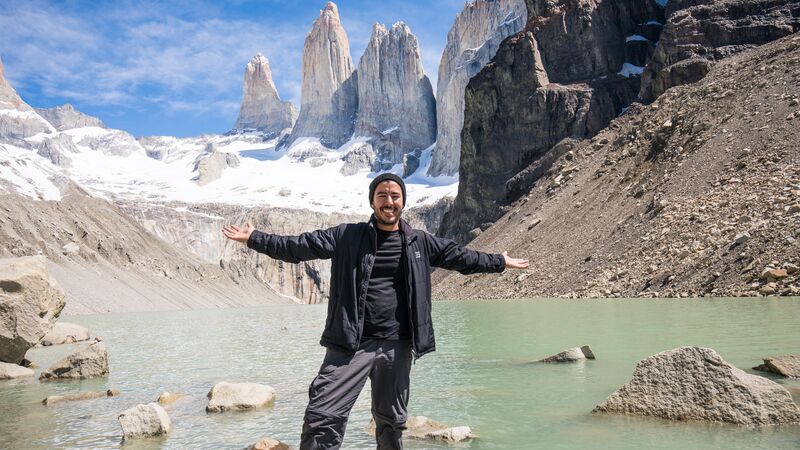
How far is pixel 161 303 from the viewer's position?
7994cm

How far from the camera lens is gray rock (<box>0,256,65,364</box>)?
48.1 ft

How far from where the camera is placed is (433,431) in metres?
7.41

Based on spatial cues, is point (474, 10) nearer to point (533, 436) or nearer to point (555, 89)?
point (555, 89)

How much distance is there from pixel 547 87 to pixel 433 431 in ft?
268

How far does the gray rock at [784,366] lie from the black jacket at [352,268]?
6.18m

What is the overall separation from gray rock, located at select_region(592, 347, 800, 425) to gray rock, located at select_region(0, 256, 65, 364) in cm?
1324

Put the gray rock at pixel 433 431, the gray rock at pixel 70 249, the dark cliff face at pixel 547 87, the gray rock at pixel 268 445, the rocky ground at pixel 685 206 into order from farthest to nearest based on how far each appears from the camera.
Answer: the gray rock at pixel 70 249, the dark cliff face at pixel 547 87, the rocky ground at pixel 685 206, the gray rock at pixel 433 431, the gray rock at pixel 268 445

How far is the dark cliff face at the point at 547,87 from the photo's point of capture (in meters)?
80.4

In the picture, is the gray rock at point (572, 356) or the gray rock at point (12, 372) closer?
the gray rock at point (572, 356)

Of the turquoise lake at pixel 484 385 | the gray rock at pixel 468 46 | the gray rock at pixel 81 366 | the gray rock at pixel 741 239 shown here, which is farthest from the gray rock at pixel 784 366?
the gray rock at pixel 468 46

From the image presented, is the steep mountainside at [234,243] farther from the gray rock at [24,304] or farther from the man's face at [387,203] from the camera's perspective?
the man's face at [387,203]

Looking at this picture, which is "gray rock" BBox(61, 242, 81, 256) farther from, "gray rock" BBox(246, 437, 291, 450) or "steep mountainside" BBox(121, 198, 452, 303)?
"gray rock" BBox(246, 437, 291, 450)

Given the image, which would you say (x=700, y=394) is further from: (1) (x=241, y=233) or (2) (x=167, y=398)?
(2) (x=167, y=398)

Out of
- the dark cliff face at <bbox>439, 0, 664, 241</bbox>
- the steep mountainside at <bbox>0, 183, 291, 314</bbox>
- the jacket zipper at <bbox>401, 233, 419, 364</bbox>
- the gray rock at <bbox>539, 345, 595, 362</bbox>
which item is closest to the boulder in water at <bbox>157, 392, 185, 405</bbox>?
the jacket zipper at <bbox>401, 233, 419, 364</bbox>
